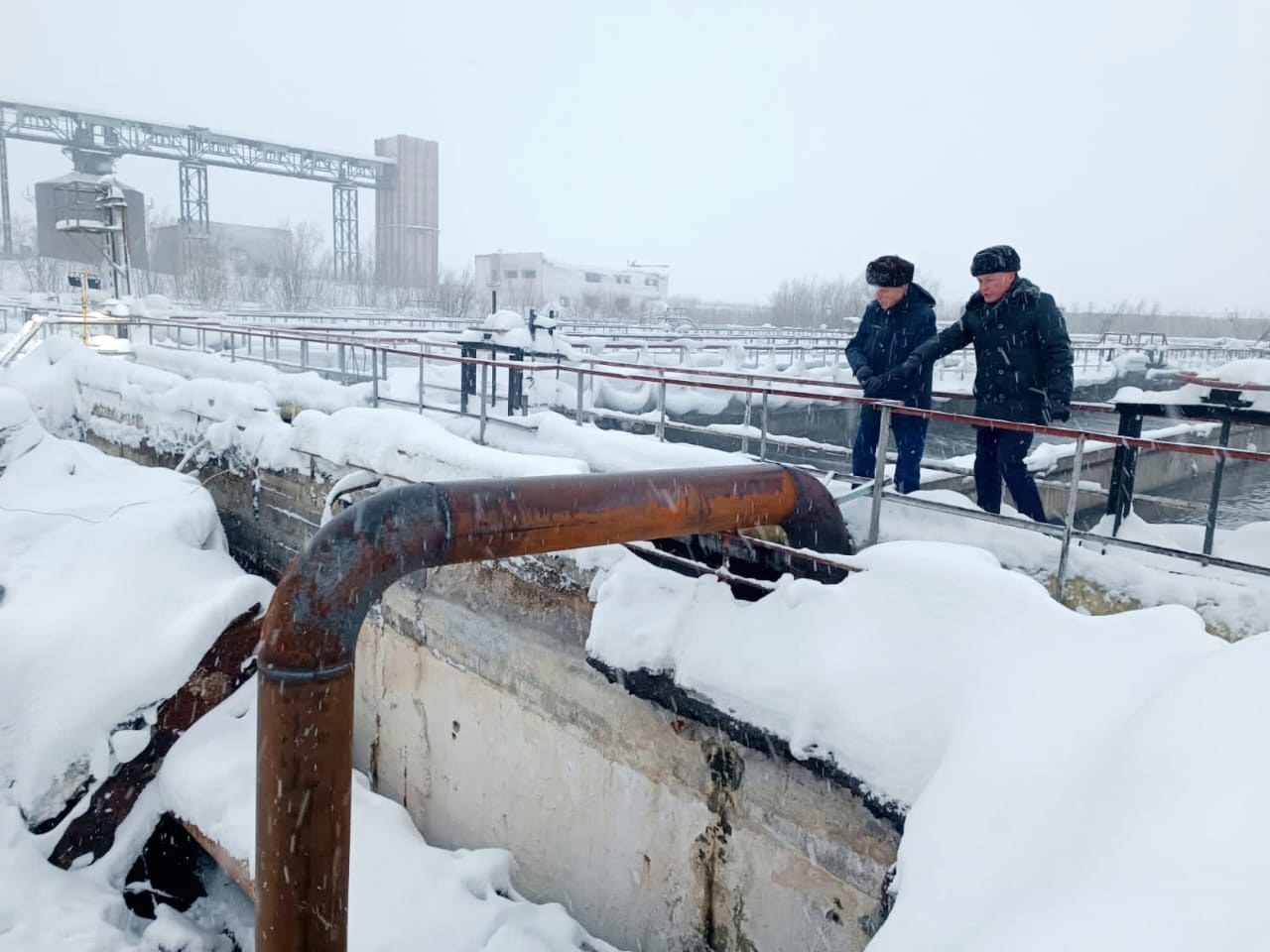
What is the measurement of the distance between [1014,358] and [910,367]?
0.67m

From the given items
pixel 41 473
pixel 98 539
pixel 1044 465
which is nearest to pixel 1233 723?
pixel 1044 465

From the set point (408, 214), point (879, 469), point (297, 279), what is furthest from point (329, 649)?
point (408, 214)

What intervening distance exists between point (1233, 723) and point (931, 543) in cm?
172

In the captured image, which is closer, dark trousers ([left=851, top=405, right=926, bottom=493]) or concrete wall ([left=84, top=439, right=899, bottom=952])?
concrete wall ([left=84, top=439, right=899, bottom=952])

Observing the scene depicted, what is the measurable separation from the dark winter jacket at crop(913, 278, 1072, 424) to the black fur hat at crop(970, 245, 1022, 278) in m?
0.11

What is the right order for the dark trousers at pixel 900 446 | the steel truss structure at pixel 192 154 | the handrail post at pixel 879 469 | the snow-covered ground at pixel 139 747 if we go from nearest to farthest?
the handrail post at pixel 879 469
the snow-covered ground at pixel 139 747
the dark trousers at pixel 900 446
the steel truss structure at pixel 192 154

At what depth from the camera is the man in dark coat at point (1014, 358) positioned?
4848mm

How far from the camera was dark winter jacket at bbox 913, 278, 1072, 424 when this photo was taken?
15.9 feet

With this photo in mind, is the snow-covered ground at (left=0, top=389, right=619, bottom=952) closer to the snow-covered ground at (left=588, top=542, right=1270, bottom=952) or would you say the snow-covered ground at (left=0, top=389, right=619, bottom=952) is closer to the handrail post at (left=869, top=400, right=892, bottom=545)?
the snow-covered ground at (left=588, top=542, right=1270, bottom=952)

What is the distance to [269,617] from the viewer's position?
3262 mm

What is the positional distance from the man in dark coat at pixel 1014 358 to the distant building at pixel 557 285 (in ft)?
169

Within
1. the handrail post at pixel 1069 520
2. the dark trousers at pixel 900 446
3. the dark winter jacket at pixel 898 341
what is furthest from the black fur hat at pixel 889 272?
the handrail post at pixel 1069 520

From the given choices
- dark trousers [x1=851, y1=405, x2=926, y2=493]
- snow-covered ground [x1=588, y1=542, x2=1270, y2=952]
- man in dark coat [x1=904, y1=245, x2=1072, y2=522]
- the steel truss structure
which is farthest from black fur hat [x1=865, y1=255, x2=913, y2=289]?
the steel truss structure

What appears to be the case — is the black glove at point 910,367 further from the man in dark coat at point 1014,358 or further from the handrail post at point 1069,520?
the handrail post at point 1069,520
